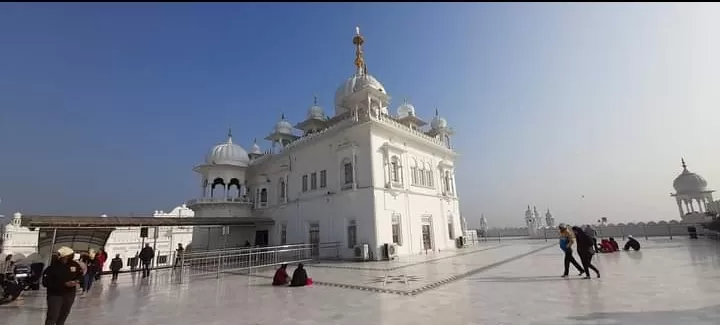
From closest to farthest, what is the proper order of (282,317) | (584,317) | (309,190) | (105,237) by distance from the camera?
(584,317)
(282,317)
(105,237)
(309,190)

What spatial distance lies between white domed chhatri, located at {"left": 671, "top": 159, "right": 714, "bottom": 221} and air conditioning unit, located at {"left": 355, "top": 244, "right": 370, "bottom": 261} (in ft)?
104

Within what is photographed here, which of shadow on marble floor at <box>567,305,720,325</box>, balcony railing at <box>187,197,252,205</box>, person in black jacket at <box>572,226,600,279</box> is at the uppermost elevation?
balcony railing at <box>187,197,252,205</box>

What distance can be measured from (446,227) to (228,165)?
61.3ft

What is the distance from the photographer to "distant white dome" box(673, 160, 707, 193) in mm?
29562

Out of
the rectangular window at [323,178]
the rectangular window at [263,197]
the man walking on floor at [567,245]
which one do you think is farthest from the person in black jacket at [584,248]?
the rectangular window at [263,197]

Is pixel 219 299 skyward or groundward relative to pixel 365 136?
groundward

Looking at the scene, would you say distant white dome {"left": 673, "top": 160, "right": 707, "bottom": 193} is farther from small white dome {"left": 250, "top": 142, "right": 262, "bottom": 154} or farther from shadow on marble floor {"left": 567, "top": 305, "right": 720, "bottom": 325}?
small white dome {"left": 250, "top": 142, "right": 262, "bottom": 154}

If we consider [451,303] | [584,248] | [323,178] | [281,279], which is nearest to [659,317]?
[451,303]

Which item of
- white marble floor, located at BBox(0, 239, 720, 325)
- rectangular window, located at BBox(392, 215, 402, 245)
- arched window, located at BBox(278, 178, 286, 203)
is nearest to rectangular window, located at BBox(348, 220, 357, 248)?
rectangular window, located at BBox(392, 215, 402, 245)

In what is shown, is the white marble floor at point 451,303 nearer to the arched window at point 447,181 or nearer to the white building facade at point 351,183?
the white building facade at point 351,183

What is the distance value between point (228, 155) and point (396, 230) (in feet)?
55.9

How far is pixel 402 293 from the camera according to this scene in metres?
7.25

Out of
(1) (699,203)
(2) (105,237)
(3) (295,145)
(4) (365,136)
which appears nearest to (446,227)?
(4) (365,136)

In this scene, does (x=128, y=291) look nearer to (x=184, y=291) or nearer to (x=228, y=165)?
(x=184, y=291)
